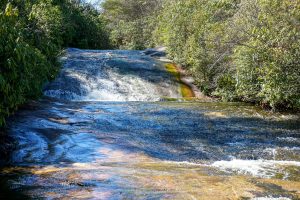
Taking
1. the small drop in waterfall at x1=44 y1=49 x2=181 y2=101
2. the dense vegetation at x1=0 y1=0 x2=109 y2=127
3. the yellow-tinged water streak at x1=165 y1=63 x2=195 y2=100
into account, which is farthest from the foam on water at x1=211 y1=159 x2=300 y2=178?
the yellow-tinged water streak at x1=165 y1=63 x2=195 y2=100

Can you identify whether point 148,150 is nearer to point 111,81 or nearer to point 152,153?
point 152,153

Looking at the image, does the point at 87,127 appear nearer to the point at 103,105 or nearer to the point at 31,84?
the point at 31,84

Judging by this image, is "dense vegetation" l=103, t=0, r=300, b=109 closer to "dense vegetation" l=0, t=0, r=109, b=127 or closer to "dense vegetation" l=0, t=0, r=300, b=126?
"dense vegetation" l=0, t=0, r=300, b=126

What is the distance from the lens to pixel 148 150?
8930 mm

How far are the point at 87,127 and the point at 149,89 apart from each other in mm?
7549

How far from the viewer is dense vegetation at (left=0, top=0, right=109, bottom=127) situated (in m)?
7.71

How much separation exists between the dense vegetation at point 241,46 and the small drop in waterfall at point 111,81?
1.57 metres

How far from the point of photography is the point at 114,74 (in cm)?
1998

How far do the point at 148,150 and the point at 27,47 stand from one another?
3.50 metres

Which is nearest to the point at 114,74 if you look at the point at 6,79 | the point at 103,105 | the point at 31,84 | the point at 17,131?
the point at 103,105

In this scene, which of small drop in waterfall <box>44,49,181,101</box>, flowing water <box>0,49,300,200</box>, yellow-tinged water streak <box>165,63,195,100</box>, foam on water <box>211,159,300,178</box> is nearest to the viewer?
flowing water <box>0,49,300,200</box>

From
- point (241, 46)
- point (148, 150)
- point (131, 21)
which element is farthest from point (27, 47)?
point (131, 21)

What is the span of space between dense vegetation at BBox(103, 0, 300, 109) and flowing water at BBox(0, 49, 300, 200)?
3.06 feet

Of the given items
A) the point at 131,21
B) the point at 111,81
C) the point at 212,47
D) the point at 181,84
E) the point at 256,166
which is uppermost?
the point at 131,21
